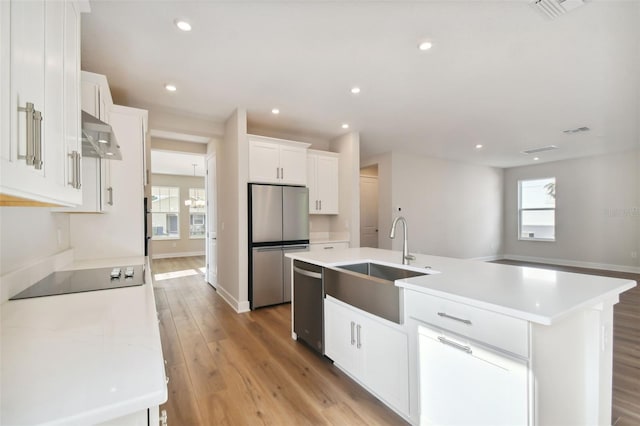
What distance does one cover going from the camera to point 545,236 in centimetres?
768

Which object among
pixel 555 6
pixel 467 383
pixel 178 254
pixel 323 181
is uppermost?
pixel 555 6

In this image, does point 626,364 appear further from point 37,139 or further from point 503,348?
point 37,139

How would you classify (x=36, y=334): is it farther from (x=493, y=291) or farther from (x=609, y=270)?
(x=609, y=270)

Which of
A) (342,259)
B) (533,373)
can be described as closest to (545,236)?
(342,259)

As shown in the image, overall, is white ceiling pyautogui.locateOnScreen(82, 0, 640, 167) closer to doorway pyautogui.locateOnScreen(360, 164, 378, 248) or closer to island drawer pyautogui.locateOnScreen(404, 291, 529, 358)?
island drawer pyautogui.locateOnScreen(404, 291, 529, 358)

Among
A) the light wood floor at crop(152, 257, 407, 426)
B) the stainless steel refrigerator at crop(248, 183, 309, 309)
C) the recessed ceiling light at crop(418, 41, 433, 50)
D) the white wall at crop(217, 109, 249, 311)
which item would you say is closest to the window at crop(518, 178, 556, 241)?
the stainless steel refrigerator at crop(248, 183, 309, 309)

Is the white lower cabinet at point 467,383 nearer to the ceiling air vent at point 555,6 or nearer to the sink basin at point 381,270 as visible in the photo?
the sink basin at point 381,270

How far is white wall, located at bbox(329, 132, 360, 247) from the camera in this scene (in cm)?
482

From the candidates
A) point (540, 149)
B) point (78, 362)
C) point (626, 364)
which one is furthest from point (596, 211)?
point (78, 362)

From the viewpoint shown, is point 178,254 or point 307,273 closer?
point 307,273

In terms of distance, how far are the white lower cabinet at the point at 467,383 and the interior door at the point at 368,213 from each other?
5544 mm

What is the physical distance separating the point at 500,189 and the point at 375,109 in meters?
6.66

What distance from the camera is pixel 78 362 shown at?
2.51ft

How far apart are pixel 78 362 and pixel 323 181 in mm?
4317
